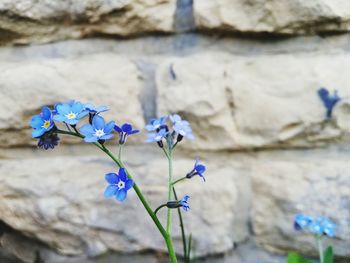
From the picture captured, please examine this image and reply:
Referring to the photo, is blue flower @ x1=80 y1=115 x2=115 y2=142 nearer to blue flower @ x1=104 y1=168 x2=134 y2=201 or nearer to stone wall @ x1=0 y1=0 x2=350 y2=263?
blue flower @ x1=104 y1=168 x2=134 y2=201

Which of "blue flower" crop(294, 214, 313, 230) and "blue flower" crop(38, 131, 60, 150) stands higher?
"blue flower" crop(38, 131, 60, 150)

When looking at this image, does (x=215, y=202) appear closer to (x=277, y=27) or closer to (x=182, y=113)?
(x=182, y=113)

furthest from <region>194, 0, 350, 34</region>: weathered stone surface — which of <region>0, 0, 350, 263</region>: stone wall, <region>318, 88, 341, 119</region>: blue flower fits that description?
<region>318, 88, 341, 119</region>: blue flower


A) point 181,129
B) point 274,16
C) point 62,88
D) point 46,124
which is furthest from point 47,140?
point 274,16

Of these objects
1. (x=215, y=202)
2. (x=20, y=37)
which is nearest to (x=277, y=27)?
(x=215, y=202)

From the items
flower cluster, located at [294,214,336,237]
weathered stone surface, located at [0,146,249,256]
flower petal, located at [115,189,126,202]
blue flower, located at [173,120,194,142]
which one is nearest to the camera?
flower petal, located at [115,189,126,202]

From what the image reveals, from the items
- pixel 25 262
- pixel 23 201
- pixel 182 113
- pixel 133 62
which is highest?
pixel 133 62

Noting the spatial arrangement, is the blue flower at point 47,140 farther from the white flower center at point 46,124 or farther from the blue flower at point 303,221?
the blue flower at point 303,221
